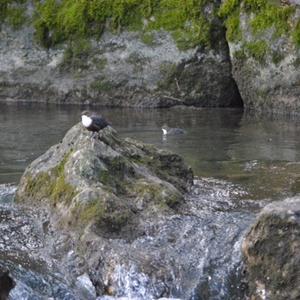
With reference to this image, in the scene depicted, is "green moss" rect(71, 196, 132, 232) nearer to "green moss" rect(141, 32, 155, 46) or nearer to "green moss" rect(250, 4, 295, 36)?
"green moss" rect(250, 4, 295, 36)

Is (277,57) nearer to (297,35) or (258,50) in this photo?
(258,50)

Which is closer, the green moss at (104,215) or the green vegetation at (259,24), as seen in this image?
the green moss at (104,215)

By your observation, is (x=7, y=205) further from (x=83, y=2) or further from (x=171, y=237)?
(x=83, y=2)

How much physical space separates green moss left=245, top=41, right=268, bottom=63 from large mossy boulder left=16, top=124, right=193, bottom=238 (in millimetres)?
8125

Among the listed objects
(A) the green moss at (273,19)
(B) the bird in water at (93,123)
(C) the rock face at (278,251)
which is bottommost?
(C) the rock face at (278,251)

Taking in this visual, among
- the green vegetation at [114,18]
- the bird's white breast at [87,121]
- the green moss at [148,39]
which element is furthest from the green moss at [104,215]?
the green moss at [148,39]

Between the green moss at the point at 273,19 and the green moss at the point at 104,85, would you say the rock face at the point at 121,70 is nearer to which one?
the green moss at the point at 104,85

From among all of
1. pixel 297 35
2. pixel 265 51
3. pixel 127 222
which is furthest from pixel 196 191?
pixel 265 51

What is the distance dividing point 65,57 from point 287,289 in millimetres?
13938

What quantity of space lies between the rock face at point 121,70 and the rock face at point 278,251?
1192cm

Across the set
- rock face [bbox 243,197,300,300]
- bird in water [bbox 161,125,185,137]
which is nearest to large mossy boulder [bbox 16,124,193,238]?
rock face [bbox 243,197,300,300]

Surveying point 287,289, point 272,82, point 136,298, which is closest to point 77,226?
point 136,298

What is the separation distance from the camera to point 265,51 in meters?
16.3

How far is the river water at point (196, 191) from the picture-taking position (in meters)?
6.20
